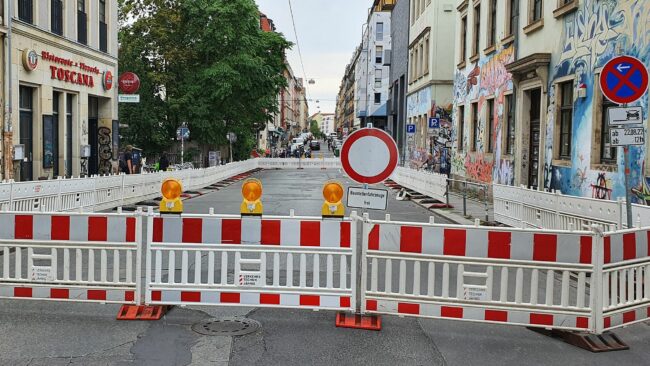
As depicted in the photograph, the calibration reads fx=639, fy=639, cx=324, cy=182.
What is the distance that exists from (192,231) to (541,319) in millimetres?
3465

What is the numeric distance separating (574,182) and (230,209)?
878cm

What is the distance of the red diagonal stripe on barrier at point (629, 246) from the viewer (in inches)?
239

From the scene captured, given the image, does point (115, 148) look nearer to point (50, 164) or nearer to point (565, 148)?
point (50, 164)

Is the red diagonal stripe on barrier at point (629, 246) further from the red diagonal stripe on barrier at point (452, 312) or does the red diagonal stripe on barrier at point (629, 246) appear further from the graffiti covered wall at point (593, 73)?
the graffiti covered wall at point (593, 73)

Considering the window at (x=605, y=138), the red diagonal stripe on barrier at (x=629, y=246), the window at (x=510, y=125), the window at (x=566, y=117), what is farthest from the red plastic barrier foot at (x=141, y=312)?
the window at (x=510, y=125)

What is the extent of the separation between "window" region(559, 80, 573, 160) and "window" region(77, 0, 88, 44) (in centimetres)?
1867

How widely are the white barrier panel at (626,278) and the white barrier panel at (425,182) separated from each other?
13.3 meters

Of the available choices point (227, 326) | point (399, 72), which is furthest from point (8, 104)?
point (399, 72)

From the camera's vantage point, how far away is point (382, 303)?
623 centimetres

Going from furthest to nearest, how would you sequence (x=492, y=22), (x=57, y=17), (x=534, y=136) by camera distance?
(x=57, y=17) < (x=492, y=22) < (x=534, y=136)

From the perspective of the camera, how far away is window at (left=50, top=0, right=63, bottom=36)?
23156 millimetres

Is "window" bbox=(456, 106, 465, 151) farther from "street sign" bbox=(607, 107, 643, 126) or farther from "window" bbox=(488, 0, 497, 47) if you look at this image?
"street sign" bbox=(607, 107, 643, 126)

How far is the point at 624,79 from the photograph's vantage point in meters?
8.03

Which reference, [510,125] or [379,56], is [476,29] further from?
[379,56]
